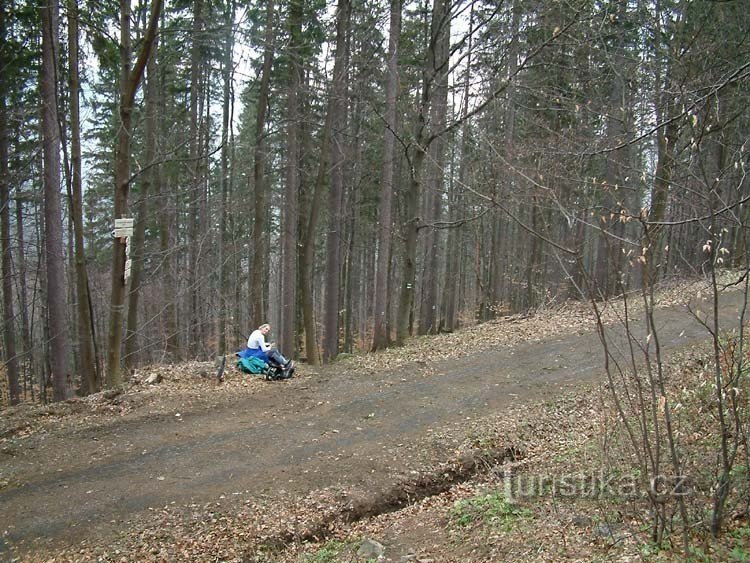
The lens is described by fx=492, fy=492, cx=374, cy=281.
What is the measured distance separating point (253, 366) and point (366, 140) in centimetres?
1250

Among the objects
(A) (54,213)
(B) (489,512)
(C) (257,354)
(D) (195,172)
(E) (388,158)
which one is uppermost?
(D) (195,172)

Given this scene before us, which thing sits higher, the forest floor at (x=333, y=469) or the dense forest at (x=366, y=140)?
the dense forest at (x=366, y=140)

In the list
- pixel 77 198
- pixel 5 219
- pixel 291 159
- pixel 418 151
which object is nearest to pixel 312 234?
pixel 291 159

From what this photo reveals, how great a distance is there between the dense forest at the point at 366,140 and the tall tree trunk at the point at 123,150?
1.5 inches

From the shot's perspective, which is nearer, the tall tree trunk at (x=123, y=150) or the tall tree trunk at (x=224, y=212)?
the tall tree trunk at (x=123, y=150)

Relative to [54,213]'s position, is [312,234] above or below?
below

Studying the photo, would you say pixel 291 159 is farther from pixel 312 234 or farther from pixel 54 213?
pixel 54 213

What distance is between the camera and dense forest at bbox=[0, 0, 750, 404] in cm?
482

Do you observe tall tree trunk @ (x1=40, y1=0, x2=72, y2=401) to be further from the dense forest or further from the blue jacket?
the blue jacket

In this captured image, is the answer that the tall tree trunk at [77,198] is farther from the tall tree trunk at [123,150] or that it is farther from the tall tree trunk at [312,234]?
the tall tree trunk at [312,234]

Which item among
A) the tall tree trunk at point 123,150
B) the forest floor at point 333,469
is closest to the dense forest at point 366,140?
the tall tree trunk at point 123,150

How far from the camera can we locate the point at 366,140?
66.4 feet

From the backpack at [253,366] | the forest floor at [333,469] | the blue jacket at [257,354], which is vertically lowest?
the forest floor at [333,469]

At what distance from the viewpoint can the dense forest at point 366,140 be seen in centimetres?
482
